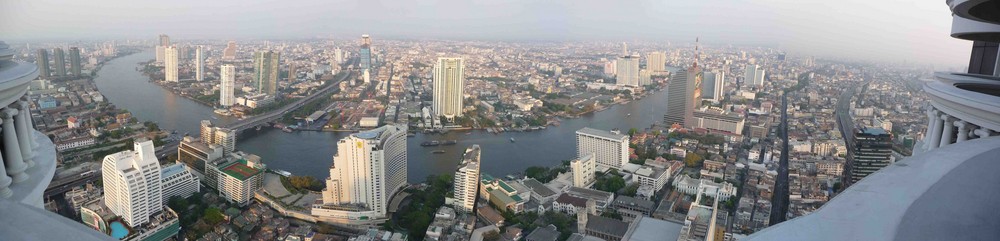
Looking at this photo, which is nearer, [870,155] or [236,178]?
[236,178]

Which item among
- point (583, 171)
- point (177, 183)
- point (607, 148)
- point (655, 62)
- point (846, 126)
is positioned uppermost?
point (655, 62)

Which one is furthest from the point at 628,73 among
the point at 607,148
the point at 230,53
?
the point at 230,53

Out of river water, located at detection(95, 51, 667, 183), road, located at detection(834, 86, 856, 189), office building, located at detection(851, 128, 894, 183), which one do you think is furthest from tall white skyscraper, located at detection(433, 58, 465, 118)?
office building, located at detection(851, 128, 894, 183)

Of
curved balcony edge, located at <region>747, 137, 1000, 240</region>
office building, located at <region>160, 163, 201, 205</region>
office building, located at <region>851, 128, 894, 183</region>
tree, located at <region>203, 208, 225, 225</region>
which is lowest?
tree, located at <region>203, 208, 225, 225</region>

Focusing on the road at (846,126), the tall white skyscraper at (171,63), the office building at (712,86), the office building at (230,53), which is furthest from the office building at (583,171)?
the office building at (230,53)

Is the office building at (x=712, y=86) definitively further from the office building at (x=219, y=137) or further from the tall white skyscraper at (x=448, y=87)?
the office building at (x=219, y=137)

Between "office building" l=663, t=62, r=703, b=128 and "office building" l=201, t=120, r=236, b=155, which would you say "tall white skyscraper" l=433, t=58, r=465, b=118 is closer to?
"office building" l=663, t=62, r=703, b=128

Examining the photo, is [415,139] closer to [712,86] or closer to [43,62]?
[712,86]

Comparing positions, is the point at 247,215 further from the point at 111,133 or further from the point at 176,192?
the point at 111,133
